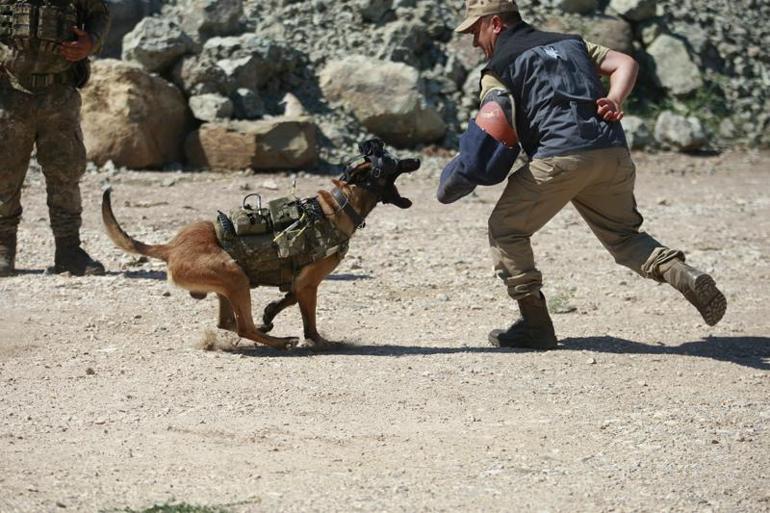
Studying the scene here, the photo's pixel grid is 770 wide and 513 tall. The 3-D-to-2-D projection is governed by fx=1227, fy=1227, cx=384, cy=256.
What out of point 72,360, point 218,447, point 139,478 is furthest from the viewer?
point 72,360

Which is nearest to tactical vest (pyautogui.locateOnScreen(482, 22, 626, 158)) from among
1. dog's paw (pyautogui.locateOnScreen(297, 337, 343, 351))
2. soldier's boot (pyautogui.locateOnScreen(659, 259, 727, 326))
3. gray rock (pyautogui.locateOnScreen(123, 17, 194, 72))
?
soldier's boot (pyautogui.locateOnScreen(659, 259, 727, 326))

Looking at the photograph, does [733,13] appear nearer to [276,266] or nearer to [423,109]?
[423,109]

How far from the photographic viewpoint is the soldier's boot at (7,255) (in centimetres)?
860

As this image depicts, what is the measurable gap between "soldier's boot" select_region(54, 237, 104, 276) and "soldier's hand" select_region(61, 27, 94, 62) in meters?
1.31

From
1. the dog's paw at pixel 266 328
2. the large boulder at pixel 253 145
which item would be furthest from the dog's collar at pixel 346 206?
the large boulder at pixel 253 145

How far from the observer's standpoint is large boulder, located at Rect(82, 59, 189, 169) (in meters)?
13.0

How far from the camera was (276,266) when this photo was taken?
6.67 meters

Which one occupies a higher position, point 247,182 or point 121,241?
point 121,241

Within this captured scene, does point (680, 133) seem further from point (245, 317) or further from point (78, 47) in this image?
point (245, 317)

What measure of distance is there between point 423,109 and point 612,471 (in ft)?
33.1

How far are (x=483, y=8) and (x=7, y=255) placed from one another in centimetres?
398

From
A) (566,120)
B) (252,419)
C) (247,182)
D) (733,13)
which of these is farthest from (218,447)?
(733,13)

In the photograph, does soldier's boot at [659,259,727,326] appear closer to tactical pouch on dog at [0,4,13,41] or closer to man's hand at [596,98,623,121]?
man's hand at [596,98,623,121]

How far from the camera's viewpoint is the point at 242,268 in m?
6.62
